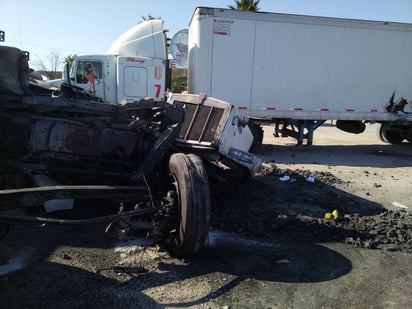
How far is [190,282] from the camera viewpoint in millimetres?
3164

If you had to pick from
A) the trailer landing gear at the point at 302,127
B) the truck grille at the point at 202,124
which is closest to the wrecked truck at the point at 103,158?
the truck grille at the point at 202,124

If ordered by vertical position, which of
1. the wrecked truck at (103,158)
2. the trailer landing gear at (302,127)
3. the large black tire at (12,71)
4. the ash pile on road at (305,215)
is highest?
the large black tire at (12,71)

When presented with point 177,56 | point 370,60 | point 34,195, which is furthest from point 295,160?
point 34,195

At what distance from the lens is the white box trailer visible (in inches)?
388

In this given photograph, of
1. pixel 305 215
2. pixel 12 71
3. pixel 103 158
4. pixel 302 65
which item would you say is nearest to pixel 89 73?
pixel 302 65

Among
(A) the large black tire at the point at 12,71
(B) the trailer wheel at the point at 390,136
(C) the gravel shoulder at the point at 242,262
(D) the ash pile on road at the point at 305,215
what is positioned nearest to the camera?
(C) the gravel shoulder at the point at 242,262

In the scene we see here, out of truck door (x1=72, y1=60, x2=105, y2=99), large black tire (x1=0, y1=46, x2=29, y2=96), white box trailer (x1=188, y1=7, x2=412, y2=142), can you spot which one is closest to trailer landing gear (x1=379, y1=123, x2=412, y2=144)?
white box trailer (x1=188, y1=7, x2=412, y2=142)

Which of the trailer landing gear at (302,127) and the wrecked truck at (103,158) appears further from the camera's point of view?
the trailer landing gear at (302,127)

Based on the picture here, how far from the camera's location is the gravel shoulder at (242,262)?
2.94 meters

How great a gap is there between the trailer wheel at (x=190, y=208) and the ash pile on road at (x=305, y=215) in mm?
1154

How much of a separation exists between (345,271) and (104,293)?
7.30ft

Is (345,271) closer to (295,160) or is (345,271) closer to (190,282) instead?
(190,282)

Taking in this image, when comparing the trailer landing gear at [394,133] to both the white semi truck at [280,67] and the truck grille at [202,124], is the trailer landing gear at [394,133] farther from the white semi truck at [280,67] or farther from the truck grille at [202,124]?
the truck grille at [202,124]

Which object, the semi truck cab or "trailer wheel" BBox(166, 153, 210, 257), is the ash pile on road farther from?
the semi truck cab
